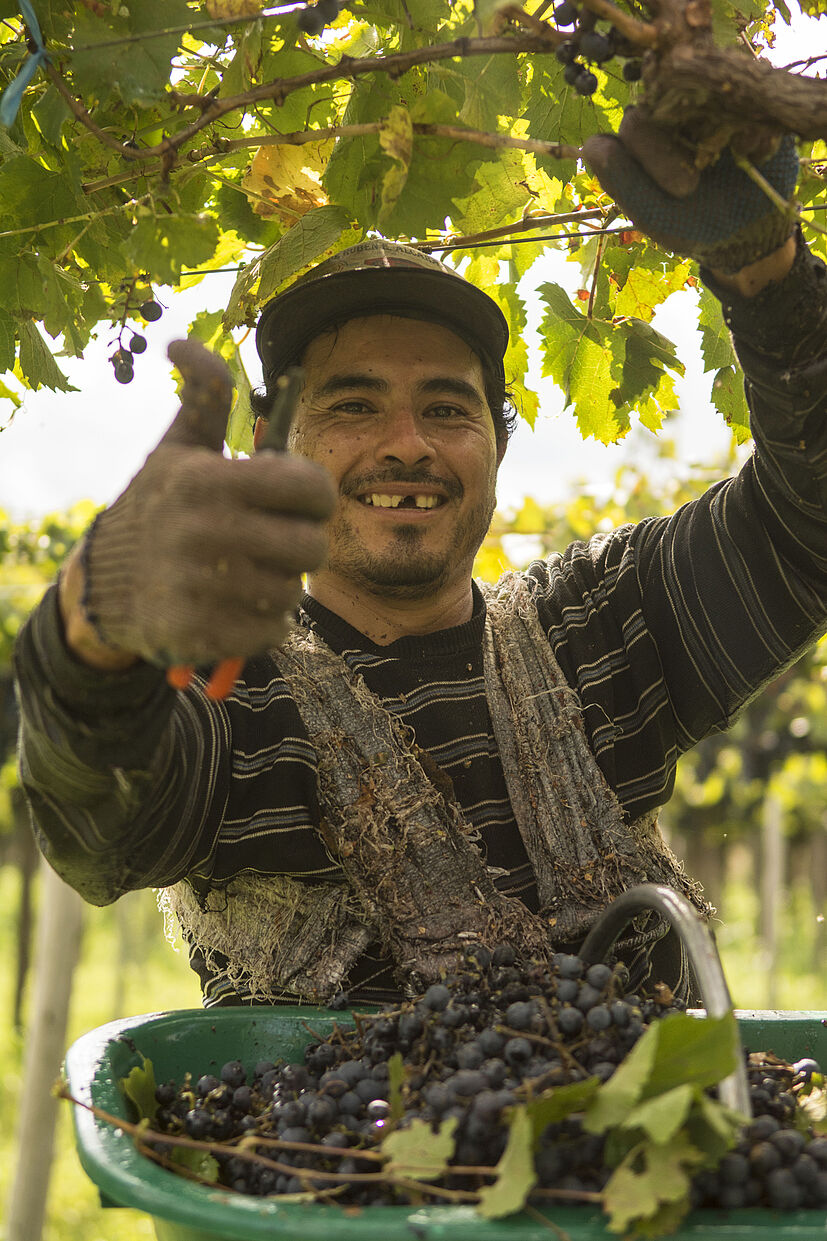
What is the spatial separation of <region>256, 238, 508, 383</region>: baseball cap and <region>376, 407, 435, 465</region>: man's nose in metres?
0.21

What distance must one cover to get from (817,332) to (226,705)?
1107mm

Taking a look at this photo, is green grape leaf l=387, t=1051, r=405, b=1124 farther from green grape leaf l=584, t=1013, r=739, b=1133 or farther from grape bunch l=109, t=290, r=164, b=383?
grape bunch l=109, t=290, r=164, b=383

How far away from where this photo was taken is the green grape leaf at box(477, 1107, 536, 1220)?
0.95 meters

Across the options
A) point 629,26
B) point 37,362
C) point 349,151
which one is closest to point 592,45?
point 629,26

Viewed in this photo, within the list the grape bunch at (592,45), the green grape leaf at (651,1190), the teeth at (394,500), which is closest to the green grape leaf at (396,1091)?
the green grape leaf at (651,1190)

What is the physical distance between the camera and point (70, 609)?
1.32m

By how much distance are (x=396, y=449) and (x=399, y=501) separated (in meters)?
0.10

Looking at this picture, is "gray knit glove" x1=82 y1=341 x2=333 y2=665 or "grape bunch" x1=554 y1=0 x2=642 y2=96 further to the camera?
"grape bunch" x1=554 y1=0 x2=642 y2=96

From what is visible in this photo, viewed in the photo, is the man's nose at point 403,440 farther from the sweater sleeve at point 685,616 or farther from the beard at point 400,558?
the sweater sleeve at point 685,616

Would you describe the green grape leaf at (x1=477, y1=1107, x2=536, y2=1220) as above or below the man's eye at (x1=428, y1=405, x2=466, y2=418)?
below

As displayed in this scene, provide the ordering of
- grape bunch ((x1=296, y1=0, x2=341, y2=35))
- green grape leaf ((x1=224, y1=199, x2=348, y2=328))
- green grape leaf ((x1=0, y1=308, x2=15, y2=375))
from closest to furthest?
grape bunch ((x1=296, y1=0, x2=341, y2=35))
green grape leaf ((x1=224, y1=199, x2=348, y2=328))
green grape leaf ((x1=0, y1=308, x2=15, y2=375))

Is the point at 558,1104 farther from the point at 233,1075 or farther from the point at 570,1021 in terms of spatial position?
the point at 233,1075

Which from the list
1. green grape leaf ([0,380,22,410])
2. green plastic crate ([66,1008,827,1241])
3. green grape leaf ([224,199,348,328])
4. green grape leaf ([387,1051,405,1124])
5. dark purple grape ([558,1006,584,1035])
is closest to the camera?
green plastic crate ([66,1008,827,1241])

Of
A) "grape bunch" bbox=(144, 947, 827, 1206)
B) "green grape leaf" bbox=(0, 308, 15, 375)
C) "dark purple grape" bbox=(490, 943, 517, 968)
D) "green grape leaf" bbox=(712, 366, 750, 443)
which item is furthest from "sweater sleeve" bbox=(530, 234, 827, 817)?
"green grape leaf" bbox=(0, 308, 15, 375)
